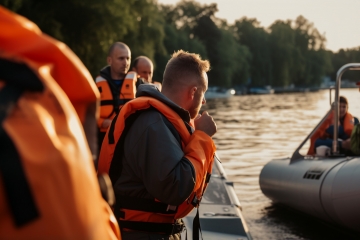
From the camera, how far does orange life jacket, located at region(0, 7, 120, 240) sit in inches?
32.4

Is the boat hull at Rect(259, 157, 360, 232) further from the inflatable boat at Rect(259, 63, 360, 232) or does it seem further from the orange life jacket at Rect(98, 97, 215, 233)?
the orange life jacket at Rect(98, 97, 215, 233)

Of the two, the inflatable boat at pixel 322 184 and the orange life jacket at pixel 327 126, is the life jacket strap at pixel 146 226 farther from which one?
the orange life jacket at pixel 327 126

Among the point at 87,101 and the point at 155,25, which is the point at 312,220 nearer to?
the point at 87,101

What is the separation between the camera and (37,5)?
25391 mm

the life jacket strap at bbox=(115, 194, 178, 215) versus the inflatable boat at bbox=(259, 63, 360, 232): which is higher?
the life jacket strap at bbox=(115, 194, 178, 215)

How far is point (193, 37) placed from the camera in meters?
74.9

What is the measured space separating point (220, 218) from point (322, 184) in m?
2.46

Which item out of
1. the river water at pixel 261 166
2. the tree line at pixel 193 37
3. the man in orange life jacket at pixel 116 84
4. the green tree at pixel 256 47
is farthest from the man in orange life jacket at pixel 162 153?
the green tree at pixel 256 47

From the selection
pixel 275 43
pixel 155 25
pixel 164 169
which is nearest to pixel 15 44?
pixel 164 169

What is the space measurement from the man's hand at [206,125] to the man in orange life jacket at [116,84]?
3173mm

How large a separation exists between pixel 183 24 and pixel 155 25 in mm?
39983

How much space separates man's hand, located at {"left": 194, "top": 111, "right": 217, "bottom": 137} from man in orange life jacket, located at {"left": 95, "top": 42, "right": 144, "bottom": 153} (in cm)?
317

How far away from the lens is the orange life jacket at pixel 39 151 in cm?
82

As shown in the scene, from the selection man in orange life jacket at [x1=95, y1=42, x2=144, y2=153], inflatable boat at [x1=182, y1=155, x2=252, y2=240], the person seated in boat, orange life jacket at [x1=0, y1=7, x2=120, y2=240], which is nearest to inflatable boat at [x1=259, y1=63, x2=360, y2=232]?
the person seated in boat
